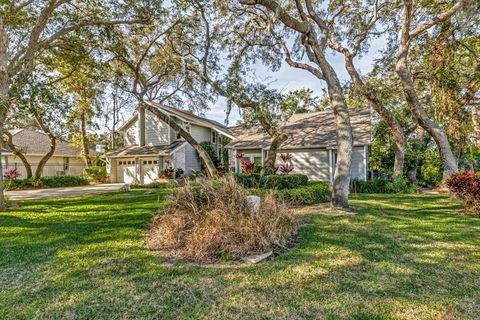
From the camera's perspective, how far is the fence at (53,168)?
25.7 meters

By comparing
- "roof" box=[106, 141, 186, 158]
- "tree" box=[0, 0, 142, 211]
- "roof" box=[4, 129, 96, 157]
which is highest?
"tree" box=[0, 0, 142, 211]

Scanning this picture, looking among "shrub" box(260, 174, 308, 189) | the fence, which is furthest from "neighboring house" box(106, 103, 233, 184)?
"shrub" box(260, 174, 308, 189)

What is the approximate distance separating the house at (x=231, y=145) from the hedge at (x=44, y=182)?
9.36ft

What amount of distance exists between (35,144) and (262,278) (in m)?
31.8

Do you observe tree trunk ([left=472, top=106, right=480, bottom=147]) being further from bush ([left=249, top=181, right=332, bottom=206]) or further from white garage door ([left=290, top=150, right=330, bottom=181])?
bush ([left=249, top=181, right=332, bottom=206])

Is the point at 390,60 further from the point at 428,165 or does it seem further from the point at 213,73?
the point at 213,73

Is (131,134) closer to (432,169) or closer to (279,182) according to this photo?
(279,182)

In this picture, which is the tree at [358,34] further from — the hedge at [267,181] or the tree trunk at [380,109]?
the hedge at [267,181]

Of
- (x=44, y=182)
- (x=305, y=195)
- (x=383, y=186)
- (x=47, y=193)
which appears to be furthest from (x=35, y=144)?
(x=383, y=186)

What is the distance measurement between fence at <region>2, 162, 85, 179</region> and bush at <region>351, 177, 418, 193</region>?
27.8m

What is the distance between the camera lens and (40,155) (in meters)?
27.0

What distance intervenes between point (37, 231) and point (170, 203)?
3645mm

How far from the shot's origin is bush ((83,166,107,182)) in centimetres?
2509

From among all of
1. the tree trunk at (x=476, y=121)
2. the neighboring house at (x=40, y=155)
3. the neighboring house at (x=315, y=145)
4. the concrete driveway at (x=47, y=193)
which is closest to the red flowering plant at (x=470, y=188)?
the neighboring house at (x=315, y=145)
